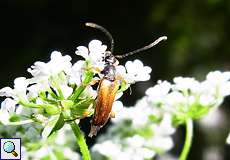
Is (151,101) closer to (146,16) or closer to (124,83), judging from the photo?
(124,83)

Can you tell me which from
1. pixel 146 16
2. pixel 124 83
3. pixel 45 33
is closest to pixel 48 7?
pixel 45 33

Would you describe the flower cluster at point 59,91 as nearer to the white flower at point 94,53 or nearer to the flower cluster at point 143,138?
the white flower at point 94,53

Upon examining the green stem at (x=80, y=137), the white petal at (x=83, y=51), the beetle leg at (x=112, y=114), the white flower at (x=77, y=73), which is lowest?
the green stem at (x=80, y=137)

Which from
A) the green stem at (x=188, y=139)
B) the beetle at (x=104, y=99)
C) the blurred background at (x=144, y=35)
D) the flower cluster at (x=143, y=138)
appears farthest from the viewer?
the blurred background at (x=144, y=35)

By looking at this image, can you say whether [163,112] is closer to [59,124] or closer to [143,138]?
[143,138]

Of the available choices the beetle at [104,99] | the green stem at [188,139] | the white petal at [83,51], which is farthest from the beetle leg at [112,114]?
the green stem at [188,139]

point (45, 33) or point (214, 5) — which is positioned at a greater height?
point (45, 33)
